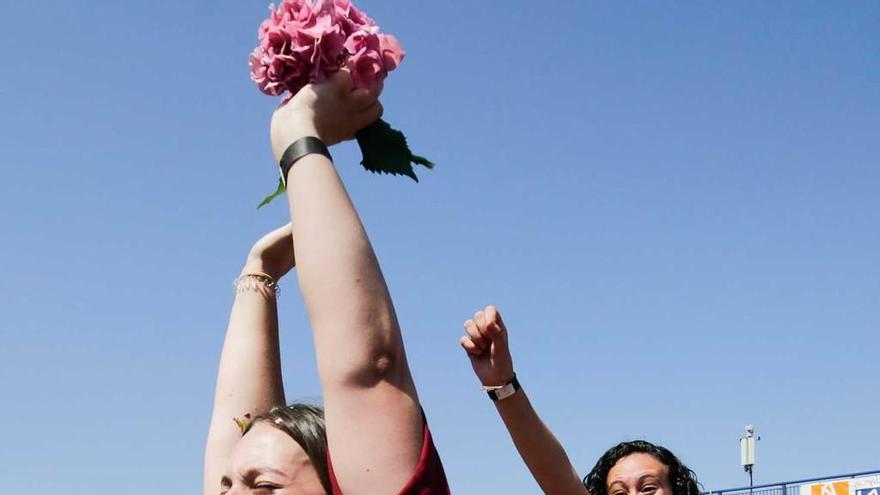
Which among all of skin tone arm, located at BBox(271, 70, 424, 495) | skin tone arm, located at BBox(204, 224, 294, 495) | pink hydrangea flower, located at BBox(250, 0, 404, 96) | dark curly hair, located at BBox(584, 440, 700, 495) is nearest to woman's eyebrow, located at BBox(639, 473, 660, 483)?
dark curly hair, located at BBox(584, 440, 700, 495)

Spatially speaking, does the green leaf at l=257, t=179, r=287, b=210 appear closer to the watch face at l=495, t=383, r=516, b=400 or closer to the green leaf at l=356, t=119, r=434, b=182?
the green leaf at l=356, t=119, r=434, b=182

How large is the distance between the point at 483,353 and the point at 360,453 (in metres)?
1.83

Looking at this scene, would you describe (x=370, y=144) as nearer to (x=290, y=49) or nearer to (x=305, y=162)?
(x=290, y=49)

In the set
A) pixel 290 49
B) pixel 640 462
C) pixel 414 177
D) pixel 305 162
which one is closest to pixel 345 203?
pixel 305 162

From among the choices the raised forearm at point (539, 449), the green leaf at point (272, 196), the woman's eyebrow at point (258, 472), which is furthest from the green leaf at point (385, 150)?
the raised forearm at point (539, 449)

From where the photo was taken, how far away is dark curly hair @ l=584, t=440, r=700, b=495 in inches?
221

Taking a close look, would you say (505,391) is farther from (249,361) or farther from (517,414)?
(249,361)

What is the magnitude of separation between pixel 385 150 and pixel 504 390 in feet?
4.86

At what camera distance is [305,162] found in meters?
1.92

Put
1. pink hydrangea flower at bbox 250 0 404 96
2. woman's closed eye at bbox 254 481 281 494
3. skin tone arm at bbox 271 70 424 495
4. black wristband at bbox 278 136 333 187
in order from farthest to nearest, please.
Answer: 1. woman's closed eye at bbox 254 481 281 494
2. pink hydrangea flower at bbox 250 0 404 96
3. black wristband at bbox 278 136 333 187
4. skin tone arm at bbox 271 70 424 495

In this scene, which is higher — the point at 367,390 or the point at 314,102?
the point at 314,102

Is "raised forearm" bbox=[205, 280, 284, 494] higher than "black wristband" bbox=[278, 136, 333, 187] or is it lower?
lower

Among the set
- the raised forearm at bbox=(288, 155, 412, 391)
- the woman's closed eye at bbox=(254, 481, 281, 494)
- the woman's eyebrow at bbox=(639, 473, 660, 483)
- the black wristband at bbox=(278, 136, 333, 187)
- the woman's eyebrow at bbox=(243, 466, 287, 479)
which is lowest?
the woman's closed eye at bbox=(254, 481, 281, 494)

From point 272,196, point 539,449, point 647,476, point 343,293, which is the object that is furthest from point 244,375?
point 647,476
